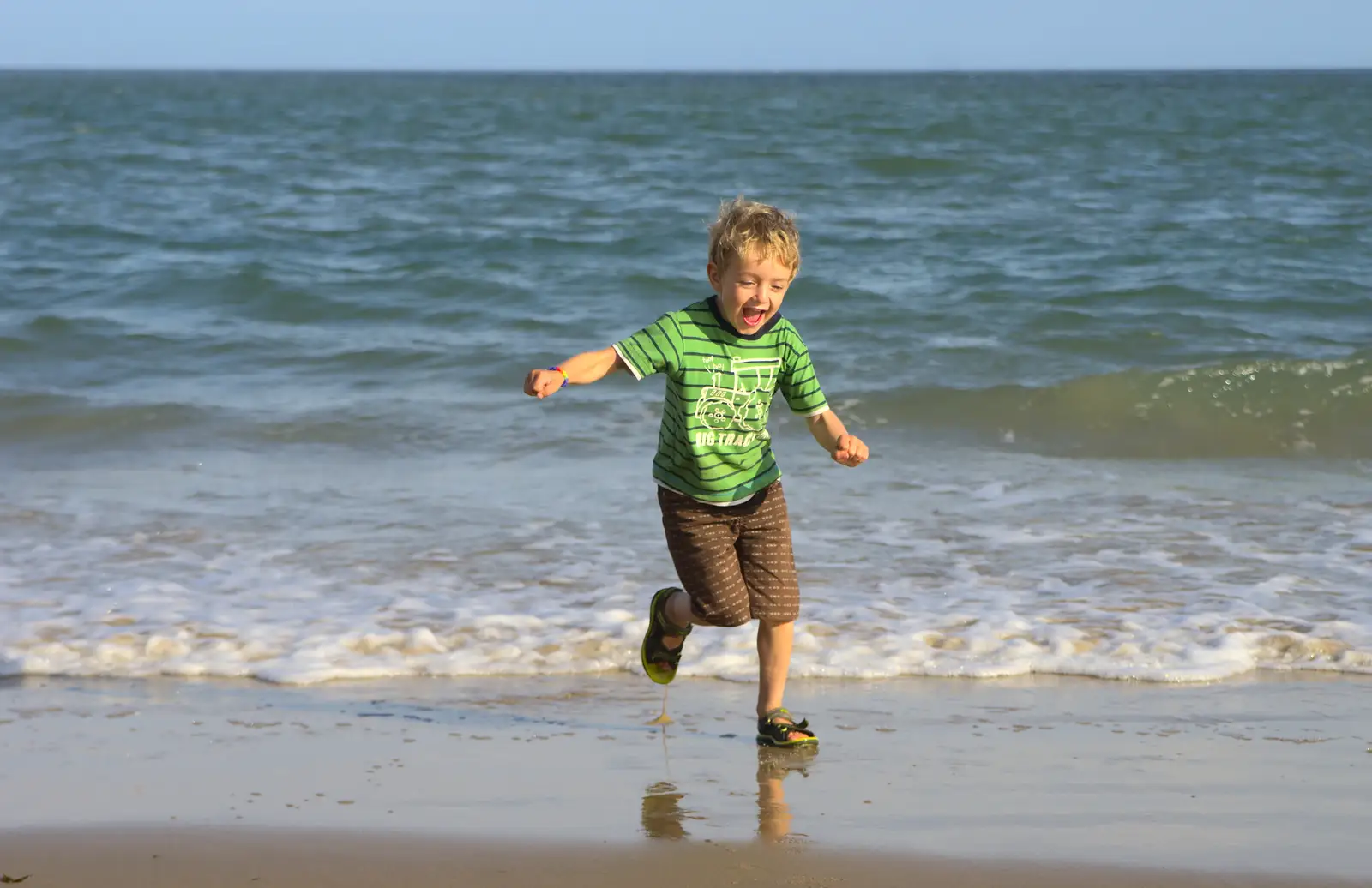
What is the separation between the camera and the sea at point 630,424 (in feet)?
15.7

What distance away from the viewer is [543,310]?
37.3 feet

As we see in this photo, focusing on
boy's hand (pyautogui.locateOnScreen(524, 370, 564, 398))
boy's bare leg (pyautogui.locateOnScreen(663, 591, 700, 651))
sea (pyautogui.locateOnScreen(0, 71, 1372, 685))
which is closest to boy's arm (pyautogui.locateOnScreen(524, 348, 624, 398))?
boy's hand (pyautogui.locateOnScreen(524, 370, 564, 398))

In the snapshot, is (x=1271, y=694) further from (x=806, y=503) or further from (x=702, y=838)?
(x=806, y=503)

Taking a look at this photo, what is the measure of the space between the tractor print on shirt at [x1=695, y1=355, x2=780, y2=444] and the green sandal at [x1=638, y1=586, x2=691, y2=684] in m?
0.53

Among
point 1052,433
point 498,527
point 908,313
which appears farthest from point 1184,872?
point 908,313

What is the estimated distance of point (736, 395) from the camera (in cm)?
366

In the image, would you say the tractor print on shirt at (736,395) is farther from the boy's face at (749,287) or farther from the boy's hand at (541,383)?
the boy's hand at (541,383)

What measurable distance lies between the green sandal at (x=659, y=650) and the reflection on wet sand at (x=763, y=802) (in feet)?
1.34

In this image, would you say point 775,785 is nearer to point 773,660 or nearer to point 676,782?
point 676,782

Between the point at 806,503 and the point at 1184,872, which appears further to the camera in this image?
the point at 806,503

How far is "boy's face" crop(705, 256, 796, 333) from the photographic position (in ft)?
11.5

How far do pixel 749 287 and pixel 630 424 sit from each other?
4.54 metres

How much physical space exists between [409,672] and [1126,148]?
20304 millimetres

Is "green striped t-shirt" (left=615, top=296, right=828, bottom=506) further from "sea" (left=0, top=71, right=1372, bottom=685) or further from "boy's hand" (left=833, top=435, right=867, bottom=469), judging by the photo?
"sea" (left=0, top=71, right=1372, bottom=685)
